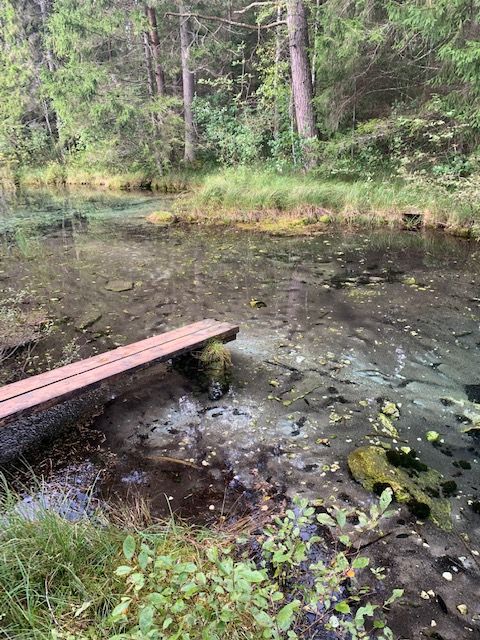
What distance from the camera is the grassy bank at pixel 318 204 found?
392 inches

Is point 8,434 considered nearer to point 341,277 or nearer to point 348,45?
point 341,277

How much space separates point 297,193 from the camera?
1141cm

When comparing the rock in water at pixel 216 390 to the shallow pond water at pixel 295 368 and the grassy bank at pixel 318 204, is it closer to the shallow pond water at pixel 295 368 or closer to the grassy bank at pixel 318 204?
the shallow pond water at pixel 295 368

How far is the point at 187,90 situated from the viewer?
18203mm

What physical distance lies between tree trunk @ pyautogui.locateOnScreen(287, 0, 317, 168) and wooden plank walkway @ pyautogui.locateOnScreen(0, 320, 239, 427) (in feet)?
34.0

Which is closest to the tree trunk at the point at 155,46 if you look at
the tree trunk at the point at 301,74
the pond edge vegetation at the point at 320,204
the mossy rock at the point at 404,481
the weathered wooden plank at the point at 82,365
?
the tree trunk at the point at 301,74

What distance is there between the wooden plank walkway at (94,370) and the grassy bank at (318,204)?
22.2 ft

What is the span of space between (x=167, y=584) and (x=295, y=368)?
3040mm

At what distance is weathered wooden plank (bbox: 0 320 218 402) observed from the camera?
11.7 ft

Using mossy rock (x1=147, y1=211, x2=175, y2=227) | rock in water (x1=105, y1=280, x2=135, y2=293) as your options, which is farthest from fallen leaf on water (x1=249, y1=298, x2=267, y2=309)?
mossy rock (x1=147, y1=211, x2=175, y2=227)

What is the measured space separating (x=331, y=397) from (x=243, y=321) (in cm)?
213

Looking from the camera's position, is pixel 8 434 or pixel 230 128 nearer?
pixel 8 434

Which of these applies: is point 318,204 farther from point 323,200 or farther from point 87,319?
point 87,319

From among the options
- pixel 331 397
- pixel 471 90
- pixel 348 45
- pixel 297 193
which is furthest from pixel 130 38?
pixel 331 397
